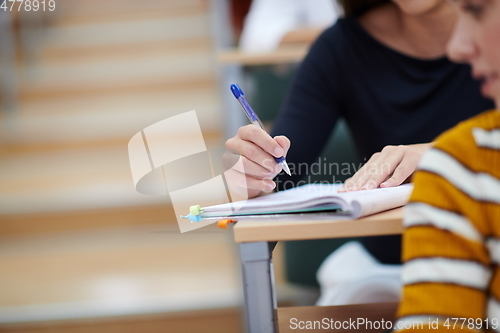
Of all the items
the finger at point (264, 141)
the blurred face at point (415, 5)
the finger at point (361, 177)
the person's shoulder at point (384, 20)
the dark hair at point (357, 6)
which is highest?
the dark hair at point (357, 6)

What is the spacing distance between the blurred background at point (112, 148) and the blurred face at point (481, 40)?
2.78 ft

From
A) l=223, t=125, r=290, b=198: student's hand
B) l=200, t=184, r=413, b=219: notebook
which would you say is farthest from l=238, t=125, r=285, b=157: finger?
l=200, t=184, r=413, b=219: notebook

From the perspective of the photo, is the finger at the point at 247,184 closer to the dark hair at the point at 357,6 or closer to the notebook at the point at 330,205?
the notebook at the point at 330,205

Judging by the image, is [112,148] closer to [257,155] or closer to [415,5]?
[415,5]

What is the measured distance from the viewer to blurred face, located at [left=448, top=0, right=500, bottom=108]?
42cm

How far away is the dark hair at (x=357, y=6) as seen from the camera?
1.13 metres

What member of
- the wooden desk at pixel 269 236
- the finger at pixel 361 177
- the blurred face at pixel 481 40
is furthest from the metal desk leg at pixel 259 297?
the blurred face at pixel 481 40

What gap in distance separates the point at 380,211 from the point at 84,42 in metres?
2.92

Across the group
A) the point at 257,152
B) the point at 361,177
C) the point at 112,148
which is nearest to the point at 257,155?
the point at 257,152

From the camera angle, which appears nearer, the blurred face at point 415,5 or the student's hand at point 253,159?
the student's hand at point 253,159

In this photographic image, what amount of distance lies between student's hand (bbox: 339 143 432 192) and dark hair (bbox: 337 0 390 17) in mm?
527

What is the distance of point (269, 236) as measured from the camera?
1.75 ft

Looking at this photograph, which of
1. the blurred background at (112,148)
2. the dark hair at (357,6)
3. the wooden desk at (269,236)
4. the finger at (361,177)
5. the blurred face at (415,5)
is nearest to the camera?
the wooden desk at (269,236)

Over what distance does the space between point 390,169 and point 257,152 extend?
17cm
